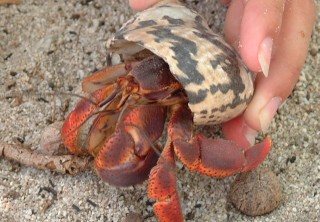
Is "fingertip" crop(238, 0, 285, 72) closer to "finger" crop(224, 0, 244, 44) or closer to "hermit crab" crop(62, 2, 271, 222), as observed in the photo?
"hermit crab" crop(62, 2, 271, 222)

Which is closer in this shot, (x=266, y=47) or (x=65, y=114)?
(x=266, y=47)

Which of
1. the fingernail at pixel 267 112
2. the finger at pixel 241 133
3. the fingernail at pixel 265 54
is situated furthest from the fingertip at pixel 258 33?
the finger at pixel 241 133

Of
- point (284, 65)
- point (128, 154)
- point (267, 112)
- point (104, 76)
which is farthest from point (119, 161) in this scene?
point (284, 65)

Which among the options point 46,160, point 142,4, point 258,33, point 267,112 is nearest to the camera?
point 258,33

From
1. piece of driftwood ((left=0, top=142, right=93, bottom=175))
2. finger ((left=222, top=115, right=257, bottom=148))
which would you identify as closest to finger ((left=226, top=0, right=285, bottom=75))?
finger ((left=222, top=115, right=257, bottom=148))

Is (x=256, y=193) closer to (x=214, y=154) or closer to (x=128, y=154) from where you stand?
(x=214, y=154)

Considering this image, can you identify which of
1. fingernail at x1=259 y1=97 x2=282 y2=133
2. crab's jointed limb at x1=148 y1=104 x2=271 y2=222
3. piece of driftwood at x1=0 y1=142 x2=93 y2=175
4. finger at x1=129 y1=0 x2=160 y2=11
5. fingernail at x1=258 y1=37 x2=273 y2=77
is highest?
fingernail at x1=258 y1=37 x2=273 y2=77

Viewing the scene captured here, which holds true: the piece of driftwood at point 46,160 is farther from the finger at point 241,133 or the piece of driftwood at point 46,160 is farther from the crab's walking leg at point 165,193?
the finger at point 241,133
